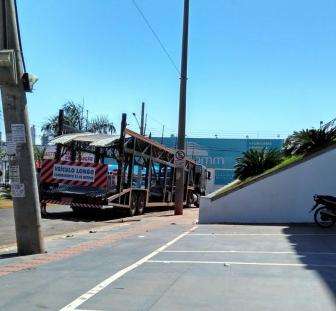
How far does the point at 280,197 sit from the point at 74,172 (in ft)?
24.9

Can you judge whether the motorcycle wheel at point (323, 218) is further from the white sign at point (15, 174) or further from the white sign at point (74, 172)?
the white sign at point (15, 174)

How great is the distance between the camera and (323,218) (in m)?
17.6

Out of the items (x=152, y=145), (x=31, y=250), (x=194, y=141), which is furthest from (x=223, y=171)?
(x=31, y=250)

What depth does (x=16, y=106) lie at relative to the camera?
1159 cm

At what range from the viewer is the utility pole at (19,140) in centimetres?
1153

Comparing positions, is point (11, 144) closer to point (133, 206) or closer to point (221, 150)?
point (133, 206)

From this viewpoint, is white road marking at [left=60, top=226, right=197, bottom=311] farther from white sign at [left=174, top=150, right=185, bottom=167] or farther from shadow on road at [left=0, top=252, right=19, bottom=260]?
white sign at [left=174, top=150, right=185, bottom=167]

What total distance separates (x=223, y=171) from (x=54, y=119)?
36406mm

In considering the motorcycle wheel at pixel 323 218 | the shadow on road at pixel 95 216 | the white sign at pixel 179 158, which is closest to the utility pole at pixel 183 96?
the white sign at pixel 179 158

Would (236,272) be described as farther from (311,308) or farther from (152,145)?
(152,145)

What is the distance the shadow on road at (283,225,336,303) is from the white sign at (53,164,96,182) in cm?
795

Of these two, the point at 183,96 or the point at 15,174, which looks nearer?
the point at 15,174

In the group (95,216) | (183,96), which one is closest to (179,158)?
(183,96)

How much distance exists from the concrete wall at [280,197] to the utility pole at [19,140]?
29.6ft
